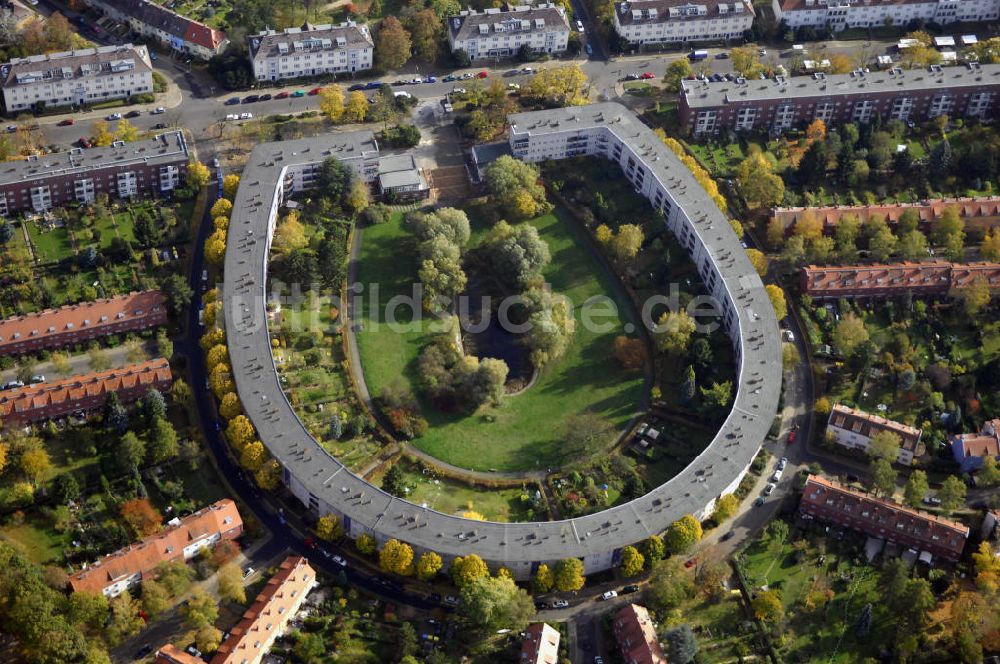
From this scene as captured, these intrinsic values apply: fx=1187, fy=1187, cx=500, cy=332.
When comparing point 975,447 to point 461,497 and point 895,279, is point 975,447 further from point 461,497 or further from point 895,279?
point 461,497

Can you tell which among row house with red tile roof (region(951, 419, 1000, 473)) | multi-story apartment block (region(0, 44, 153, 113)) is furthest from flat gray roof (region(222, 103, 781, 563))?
multi-story apartment block (region(0, 44, 153, 113))

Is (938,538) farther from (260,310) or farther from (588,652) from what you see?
(260,310)

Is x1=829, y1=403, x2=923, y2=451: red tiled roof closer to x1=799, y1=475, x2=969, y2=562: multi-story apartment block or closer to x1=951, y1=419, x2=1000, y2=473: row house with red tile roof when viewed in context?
x1=951, y1=419, x2=1000, y2=473: row house with red tile roof

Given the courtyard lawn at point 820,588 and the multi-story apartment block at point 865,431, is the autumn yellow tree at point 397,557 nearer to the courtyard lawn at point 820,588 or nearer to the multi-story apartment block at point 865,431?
the courtyard lawn at point 820,588

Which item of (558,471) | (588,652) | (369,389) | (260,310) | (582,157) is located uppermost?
(582,157)

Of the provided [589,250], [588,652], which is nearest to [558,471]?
[588,652]

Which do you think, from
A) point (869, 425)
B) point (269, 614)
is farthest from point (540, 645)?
point (869, 425)
